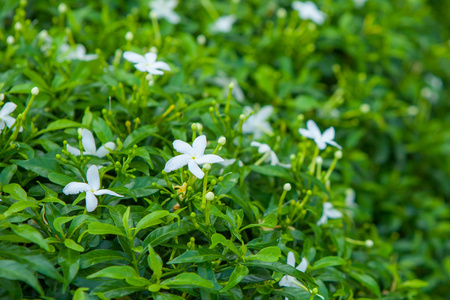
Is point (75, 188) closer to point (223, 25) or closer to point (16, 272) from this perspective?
point (16, 272)

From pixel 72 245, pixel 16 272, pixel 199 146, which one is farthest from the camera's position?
pixel 199 146

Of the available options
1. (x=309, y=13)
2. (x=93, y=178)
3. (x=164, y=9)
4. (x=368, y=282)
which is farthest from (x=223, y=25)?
(x=368, y=282)

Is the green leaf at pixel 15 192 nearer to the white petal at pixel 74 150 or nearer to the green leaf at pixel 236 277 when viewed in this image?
the white petal at pixel 74 150

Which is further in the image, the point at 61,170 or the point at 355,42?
the point at 355,42

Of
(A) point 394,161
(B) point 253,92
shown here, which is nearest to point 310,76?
(B) point 253,92

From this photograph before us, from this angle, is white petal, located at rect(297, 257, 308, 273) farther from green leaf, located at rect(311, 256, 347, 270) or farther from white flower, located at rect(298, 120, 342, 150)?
white flower, located at rect(298, 120, 342, 150)

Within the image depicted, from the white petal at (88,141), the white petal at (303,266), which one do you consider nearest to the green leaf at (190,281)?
the white petal at (303,266)

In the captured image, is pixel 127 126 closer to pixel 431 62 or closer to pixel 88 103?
pixel 88 103
